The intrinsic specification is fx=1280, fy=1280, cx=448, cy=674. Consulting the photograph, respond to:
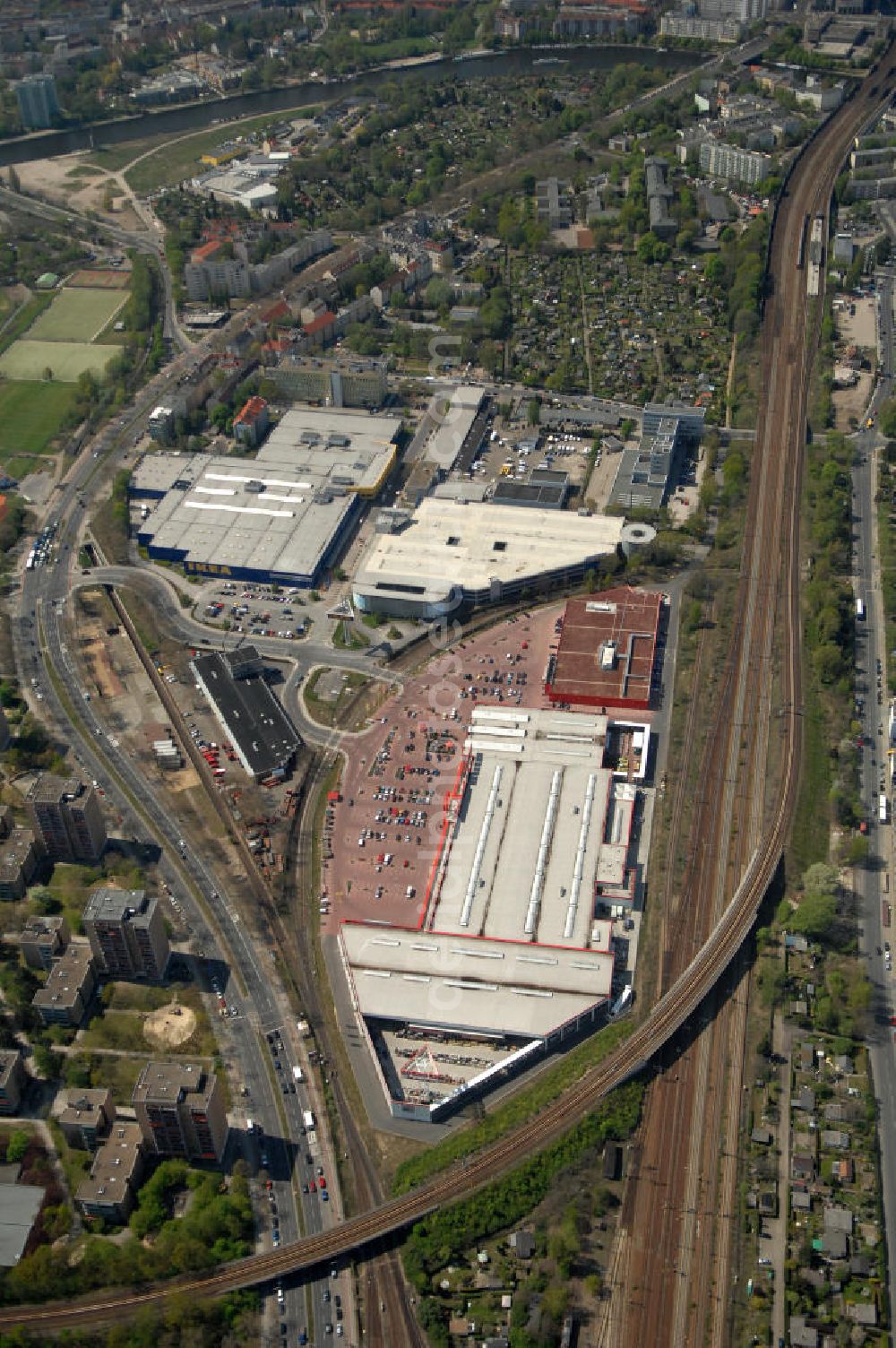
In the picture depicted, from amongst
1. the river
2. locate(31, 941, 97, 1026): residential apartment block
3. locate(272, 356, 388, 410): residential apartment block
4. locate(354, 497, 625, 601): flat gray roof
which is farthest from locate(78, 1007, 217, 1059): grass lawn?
the river

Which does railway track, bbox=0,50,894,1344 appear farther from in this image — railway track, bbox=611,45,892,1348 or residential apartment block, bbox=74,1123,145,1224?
residential apartment block, bbox=74,1123,145,1224

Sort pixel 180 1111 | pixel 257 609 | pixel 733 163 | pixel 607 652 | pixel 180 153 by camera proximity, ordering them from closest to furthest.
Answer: pixel 180 1111 → pixel 607 652 → pixel 257 609 → pixel 733 163 → pixel 180 153

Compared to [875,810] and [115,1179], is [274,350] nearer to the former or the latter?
[875,810]

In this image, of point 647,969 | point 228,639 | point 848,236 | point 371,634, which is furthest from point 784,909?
point 848,236

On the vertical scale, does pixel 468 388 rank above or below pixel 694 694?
above

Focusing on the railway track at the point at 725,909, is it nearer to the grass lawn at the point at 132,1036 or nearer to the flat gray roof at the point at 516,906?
the flat gray roof at the point at 516,906

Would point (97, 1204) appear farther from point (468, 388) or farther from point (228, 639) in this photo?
point (468, 388)

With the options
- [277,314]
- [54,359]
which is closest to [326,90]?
[277,314]
